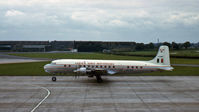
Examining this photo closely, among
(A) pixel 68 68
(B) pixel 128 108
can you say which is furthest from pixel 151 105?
(A) pixel 68 68

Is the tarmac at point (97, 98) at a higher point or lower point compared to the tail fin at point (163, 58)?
lower

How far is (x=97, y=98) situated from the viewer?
2138cm

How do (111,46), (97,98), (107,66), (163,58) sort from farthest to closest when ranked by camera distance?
(111,46) < (163,58) < (107,66) < (97,98)

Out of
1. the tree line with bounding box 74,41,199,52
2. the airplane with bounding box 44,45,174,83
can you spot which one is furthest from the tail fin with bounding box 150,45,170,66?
the tree line with bounding box 74,41,199,52

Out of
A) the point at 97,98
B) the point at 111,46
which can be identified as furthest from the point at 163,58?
the point at 111,46

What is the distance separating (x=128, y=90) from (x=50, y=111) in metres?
11.3

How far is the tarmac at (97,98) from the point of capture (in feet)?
59.4

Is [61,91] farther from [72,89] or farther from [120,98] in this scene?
[120,98]

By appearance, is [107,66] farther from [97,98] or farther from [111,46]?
[111,46]

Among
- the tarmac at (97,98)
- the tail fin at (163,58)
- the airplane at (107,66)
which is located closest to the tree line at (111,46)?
the tail fin at (163,58)

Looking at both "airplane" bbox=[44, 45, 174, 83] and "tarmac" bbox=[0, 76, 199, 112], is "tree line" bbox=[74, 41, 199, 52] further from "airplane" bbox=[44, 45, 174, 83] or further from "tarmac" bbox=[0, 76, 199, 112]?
"tarmac" bbox=[0, 76, 199, 112]

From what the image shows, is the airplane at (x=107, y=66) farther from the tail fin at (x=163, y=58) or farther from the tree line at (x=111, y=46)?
the tree line at (x=111, y=46)

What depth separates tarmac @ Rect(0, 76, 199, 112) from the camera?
18094 millimetres

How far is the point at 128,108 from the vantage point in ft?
59.4
